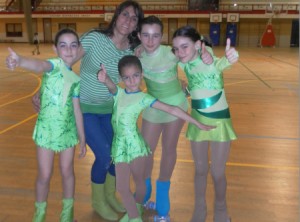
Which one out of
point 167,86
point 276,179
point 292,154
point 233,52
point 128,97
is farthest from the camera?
point 292,154

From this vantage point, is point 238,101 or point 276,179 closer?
point 276,179

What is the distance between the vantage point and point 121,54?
3.08 m

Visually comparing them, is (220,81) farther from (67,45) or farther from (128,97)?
(67,45)

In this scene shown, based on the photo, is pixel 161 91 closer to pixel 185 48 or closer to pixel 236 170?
pixel 185 48

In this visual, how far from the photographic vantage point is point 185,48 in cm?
273

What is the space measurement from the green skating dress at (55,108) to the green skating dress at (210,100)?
1007 millimetres

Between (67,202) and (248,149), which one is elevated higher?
(67,202)

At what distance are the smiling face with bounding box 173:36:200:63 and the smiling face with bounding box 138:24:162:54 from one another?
0.63ft

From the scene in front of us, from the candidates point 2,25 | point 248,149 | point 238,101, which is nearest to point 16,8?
point 2,25

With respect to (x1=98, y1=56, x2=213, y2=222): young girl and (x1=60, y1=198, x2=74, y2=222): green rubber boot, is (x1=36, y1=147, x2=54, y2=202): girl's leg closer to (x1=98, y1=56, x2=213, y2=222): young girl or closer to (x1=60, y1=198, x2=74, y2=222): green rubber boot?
(x1=60, y1=198, x2=74, y2=222): green rubber boot

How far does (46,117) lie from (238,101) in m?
6.51

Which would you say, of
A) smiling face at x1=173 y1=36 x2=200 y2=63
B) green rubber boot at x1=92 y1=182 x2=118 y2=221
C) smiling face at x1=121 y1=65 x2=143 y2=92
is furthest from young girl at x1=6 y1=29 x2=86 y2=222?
smiling face at x1=173 y1=36 x2=200 y2=63

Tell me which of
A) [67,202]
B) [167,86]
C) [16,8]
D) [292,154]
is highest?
[16,8]

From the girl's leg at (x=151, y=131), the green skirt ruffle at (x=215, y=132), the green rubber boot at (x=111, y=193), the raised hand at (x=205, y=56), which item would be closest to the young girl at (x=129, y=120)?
the green skirt ruffle at (x=215, y=132)
